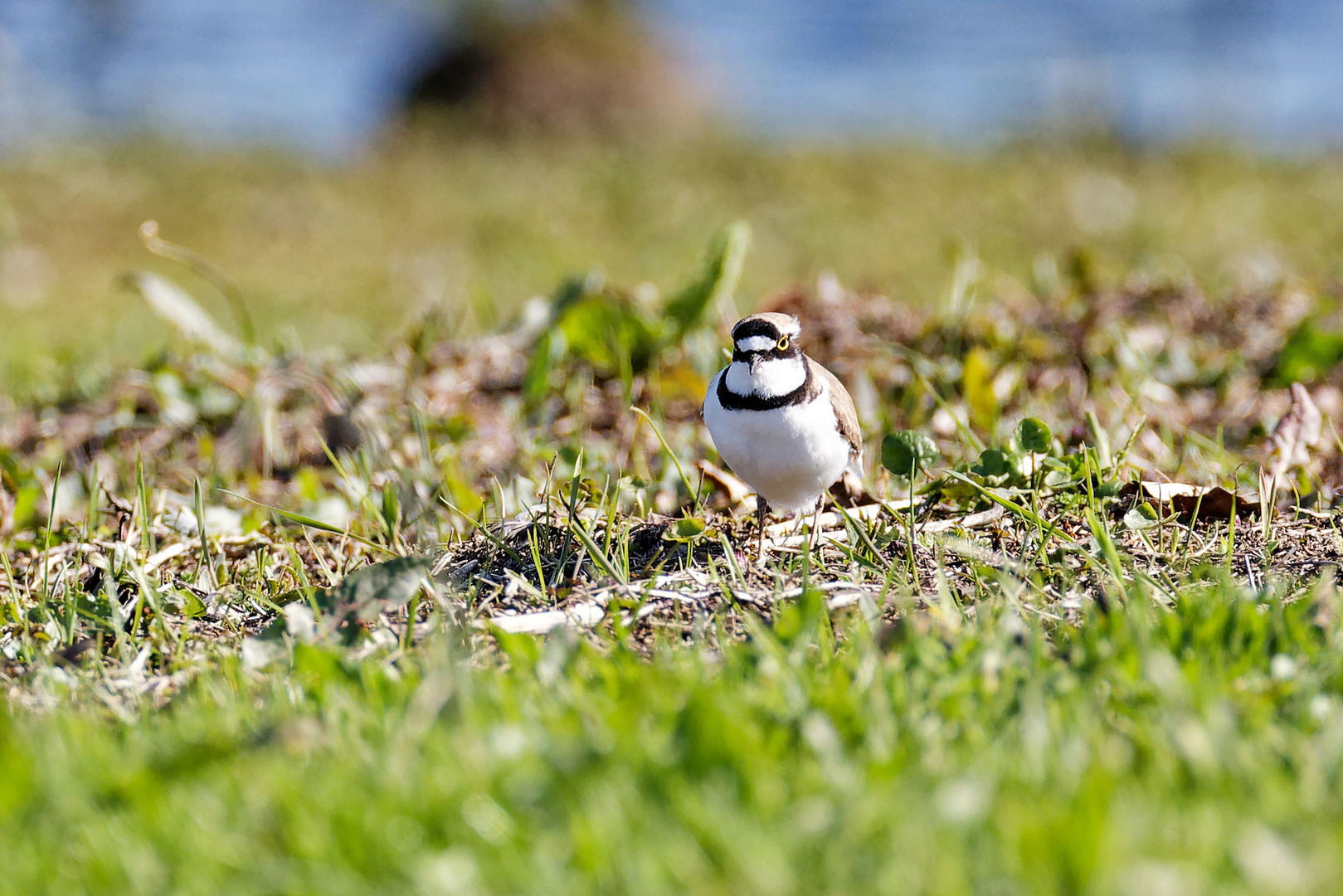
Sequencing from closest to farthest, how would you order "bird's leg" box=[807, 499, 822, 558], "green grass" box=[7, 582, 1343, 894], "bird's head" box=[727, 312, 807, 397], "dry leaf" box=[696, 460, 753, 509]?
"green grass" box=[7, 582, 1343, 894]
"bird's head" box=[727, 312, 807, 397]
"bird's leg" box=[807, 499, 822, 558]
"dry leaf" box=[696, 460, 753, 509]

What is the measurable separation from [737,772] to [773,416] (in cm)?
111

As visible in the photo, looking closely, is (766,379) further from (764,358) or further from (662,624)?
(662,624)

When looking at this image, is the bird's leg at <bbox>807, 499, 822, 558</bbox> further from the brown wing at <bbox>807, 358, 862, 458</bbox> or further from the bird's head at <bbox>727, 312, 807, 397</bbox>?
the bird's head at <bbox>727, 312, 807, 397</bbox>

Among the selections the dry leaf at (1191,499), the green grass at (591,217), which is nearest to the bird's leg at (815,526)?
the dry leaf at (1191,499)

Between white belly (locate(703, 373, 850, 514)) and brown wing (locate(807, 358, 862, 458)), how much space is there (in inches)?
3.2

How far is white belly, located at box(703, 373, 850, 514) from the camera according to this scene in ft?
9.15

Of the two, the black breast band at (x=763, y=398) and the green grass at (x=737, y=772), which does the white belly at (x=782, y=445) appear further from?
the green grass at (x=737, y=772)

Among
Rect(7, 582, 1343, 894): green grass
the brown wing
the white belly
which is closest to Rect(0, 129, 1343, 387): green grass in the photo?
the brown wing

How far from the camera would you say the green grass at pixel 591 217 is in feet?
33.8

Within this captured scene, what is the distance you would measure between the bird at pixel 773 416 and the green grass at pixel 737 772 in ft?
1.72

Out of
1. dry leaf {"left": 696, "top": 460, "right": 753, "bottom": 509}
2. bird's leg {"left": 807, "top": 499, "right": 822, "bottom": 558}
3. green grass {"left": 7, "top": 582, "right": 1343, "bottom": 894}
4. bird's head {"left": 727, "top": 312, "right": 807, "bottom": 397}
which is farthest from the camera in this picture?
dry leaf {"left": 696, "top": 460, "right": 753, "bottom": 509}

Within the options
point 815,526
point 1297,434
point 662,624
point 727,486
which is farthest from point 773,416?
point 1297,434

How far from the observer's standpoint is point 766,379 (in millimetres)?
2812

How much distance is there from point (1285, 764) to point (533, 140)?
17080mm
